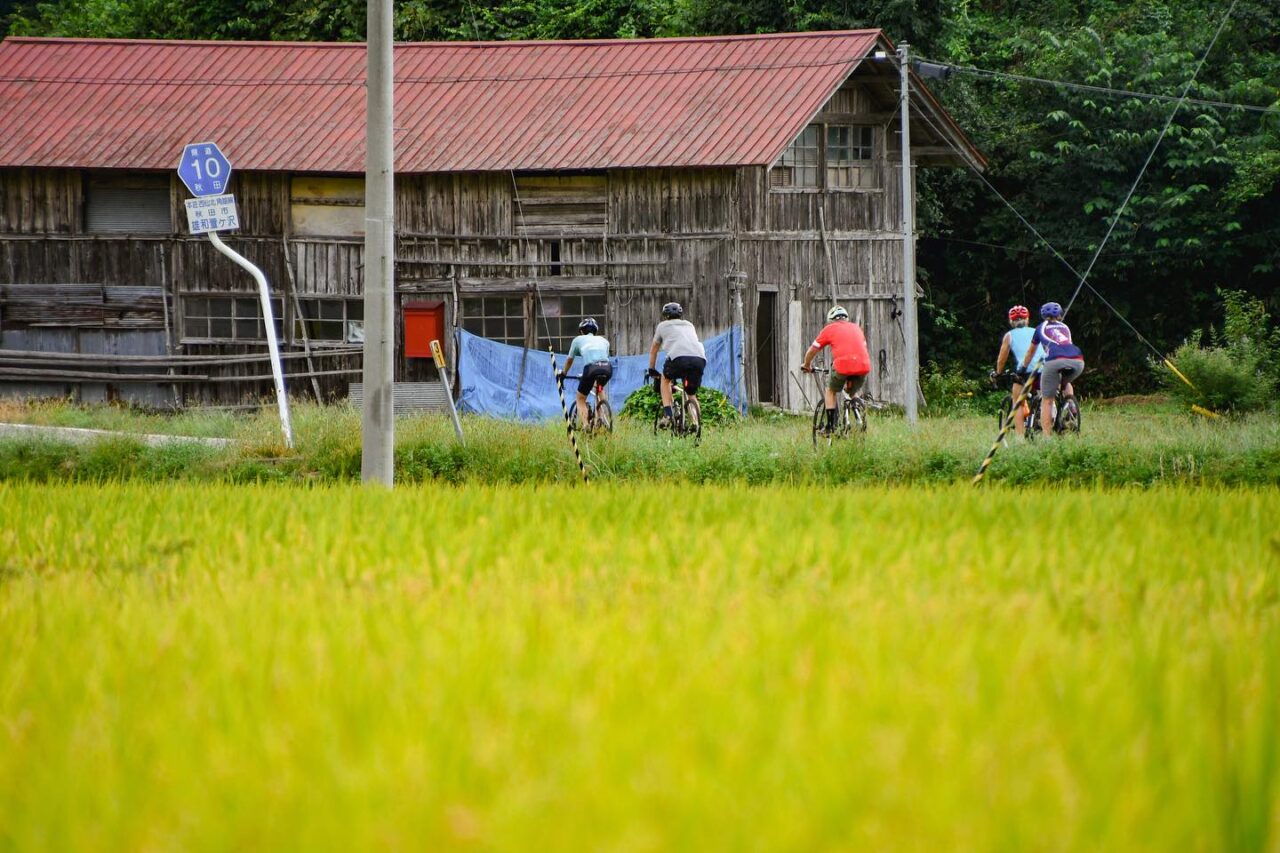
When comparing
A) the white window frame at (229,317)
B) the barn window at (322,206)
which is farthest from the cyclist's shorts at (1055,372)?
the white window frame at (229,317)

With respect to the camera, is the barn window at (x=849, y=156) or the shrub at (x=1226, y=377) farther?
the barn window at (x=849, y=156)

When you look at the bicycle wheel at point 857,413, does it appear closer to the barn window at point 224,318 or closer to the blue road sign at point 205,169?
the blue road sign at point 205,169

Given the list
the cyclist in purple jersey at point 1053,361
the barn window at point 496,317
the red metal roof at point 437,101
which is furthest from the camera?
the barn window at point 496,317

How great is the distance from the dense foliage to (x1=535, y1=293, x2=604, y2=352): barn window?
29.3ft

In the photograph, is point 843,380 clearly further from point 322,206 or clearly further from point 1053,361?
point 322,206

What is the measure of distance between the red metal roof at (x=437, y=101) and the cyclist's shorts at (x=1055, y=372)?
959 centimetres

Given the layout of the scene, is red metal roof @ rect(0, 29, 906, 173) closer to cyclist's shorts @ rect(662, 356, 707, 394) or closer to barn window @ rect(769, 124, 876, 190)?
barn window @ rect(769, 124, 876, 190)

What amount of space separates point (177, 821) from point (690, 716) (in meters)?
1.20

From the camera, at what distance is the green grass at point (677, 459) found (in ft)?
43.2

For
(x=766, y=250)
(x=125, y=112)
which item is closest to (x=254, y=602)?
(x=766, y=250)

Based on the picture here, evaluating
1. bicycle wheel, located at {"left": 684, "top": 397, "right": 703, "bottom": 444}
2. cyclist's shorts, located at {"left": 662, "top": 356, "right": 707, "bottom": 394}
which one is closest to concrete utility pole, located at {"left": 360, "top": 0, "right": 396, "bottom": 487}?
bicycle wheel, located at {"left": 684, "top": 397, "right": 703, "bottom": 444}

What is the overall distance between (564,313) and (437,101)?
15.3 feet

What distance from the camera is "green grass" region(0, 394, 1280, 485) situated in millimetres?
13164

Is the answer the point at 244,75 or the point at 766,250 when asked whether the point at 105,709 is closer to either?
the point at 766,250
